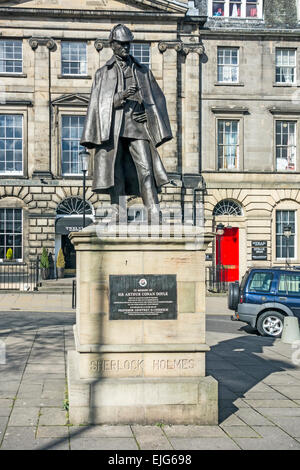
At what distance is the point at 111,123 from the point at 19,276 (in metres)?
23.3

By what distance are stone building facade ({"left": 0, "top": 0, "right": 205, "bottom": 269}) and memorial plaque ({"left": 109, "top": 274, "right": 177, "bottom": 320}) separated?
1008 inches

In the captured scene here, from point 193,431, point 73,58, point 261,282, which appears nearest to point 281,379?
point 193,431

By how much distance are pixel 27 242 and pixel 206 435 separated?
27.4 m

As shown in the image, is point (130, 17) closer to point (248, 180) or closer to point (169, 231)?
point (248, 180)

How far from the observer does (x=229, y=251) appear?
35.1 metres

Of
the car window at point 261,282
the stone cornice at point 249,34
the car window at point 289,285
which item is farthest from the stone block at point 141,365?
the stone cornice at point 249,34

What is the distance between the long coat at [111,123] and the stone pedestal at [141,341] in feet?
3.32

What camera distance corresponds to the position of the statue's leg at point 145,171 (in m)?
7.92

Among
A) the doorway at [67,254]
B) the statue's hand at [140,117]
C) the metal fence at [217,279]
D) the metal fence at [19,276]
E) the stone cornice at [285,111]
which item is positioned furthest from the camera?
the stone cornice at [285,111]

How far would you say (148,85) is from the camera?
27.0 feet

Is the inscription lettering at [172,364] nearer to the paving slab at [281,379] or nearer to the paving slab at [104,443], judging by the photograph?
the paving slab at [104,443]

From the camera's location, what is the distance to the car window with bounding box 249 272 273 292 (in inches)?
647

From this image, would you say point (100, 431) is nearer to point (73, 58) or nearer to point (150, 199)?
point (150, 199)

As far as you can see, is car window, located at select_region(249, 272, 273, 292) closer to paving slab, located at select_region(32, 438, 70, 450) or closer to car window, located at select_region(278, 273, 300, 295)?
car window, located at select_region(278, 273, 300, 295)
